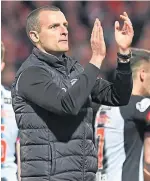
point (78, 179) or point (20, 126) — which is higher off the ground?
point (20, 126)

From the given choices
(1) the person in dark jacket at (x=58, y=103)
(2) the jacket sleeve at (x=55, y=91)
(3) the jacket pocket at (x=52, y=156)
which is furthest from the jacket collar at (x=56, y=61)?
(3) the jacket pocket at (x=52, y=156)

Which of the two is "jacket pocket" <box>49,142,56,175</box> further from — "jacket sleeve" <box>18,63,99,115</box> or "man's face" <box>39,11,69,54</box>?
"man's face" <box>39,11,69,54</box>

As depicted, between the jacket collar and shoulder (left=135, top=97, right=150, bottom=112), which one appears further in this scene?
shoulder (left=135, top=97, right=150, bottom=112)

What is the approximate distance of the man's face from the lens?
12.9 feet

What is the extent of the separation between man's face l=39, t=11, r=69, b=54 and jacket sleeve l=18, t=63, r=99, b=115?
194 millimetres

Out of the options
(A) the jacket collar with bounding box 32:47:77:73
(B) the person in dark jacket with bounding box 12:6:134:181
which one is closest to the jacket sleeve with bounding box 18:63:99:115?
(B) the person in dark jacket with bounding box 12:6:134:181

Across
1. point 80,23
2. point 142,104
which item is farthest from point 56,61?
point 80,23

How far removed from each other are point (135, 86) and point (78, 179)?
5.32 feet

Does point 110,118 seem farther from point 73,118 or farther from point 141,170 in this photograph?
point 73,118

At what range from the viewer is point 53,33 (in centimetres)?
395

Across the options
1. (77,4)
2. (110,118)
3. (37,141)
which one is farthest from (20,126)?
(77,4)

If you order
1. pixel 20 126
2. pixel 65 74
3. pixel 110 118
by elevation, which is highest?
pixel 65 74

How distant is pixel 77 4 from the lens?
966 centimetres

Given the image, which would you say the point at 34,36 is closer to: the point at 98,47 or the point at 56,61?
the point at 56,61
